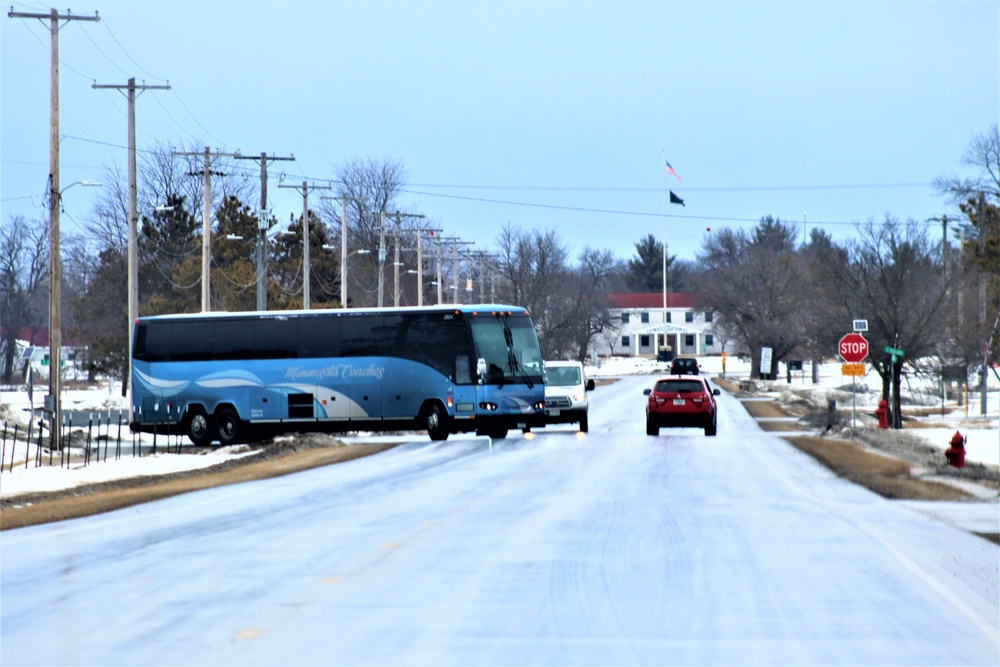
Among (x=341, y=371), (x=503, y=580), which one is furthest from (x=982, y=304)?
(x=503, y=580)

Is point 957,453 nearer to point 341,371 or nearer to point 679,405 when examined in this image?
point 679,405

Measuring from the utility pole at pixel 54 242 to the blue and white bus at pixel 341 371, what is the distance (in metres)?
2.20

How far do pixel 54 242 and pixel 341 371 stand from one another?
854 centimetres

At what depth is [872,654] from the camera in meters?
8.63

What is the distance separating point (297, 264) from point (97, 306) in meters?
13.9

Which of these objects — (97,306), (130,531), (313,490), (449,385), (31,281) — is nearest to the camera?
(130,531)

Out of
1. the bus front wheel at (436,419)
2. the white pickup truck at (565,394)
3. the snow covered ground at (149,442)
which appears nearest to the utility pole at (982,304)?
the snow covered ground at (149,442)

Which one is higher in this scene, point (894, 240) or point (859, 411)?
point (894, 240)

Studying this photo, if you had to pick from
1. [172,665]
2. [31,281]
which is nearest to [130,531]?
[172,665]

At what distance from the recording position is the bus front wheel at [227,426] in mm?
36469

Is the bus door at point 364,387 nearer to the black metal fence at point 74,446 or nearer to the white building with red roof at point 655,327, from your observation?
the black metal fence at point 74,446

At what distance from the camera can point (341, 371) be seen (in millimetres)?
35031

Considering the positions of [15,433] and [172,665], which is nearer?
[172,665]

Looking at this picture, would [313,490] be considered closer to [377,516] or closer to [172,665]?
[377,516]
